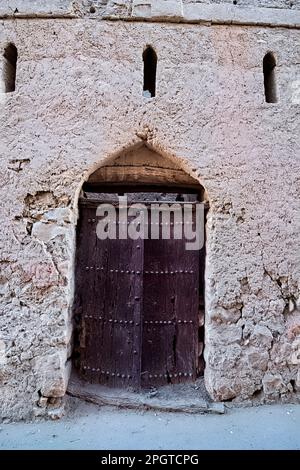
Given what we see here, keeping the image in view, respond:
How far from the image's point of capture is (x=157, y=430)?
8.21ft

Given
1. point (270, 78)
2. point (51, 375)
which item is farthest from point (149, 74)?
point (51, 375)

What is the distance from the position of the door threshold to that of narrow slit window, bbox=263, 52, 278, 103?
263 cm

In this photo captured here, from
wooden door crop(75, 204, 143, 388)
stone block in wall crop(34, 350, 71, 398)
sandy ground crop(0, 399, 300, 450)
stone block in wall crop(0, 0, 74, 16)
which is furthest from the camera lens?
stone block in wall crop(0, 0, 74, 16)

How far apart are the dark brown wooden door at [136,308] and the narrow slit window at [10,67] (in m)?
1.34

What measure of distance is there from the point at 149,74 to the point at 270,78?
114 cm

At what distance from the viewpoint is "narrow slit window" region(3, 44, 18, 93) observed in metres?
3.23

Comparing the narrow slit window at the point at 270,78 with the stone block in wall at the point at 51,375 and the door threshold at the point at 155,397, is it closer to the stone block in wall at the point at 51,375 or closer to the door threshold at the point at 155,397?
the door threshold at the point at 155,397

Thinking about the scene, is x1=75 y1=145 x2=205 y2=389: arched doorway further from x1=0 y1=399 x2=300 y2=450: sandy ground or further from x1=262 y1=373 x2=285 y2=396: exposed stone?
x1=262 y1=373 x2=285 y2=396: exposed stone

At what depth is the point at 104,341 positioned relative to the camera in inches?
121

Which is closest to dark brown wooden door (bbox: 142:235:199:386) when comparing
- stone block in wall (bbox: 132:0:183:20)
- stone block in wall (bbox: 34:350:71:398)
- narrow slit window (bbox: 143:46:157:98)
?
stone block in wall (bbox: 34:350:71:398)

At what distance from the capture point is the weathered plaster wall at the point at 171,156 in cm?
281

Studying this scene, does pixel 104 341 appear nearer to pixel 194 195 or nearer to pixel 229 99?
pixel 194 195

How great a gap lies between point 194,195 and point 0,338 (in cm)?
215

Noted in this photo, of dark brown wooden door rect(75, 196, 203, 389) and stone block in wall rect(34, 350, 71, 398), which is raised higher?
dark brown wooden door rect(75, 196, 203, 389)
